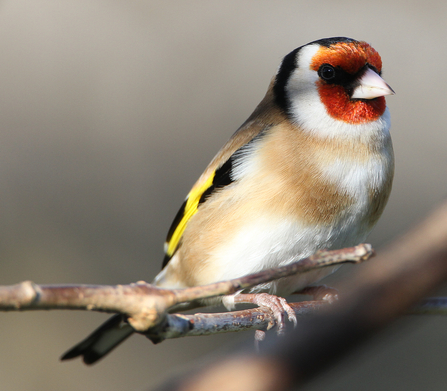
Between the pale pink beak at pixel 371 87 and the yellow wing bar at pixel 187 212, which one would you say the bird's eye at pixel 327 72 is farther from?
the yellow wing bar at pixel 187 212

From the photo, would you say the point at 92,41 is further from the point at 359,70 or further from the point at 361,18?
the point at 359,70

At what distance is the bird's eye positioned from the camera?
220 centimetres

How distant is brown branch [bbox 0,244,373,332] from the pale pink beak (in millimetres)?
1278

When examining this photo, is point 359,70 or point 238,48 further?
point 238,48

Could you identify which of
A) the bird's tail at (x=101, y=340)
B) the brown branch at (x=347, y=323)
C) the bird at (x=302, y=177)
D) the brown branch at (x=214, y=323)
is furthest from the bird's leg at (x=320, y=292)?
the brown branch at (x=347, y=323)

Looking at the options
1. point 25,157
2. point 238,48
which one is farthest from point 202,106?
point 25,157

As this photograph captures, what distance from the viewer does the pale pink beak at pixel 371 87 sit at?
205 centimetres

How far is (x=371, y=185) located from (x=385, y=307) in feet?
5.34

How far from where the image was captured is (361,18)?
5051 millimetres

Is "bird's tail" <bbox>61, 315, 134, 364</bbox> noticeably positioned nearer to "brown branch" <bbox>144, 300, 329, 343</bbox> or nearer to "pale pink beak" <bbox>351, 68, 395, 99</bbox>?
"brown branch" <bbox>144, 300, 329, 343</bbox>

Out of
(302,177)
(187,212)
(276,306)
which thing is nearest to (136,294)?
(276,306)

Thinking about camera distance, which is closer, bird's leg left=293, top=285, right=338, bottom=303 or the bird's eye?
the bird's eye

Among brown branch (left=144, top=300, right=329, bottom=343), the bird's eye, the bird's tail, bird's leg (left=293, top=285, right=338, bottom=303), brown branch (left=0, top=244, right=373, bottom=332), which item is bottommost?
the bird's tail

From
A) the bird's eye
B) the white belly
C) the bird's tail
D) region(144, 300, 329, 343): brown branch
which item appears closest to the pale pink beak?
the bird's eye
